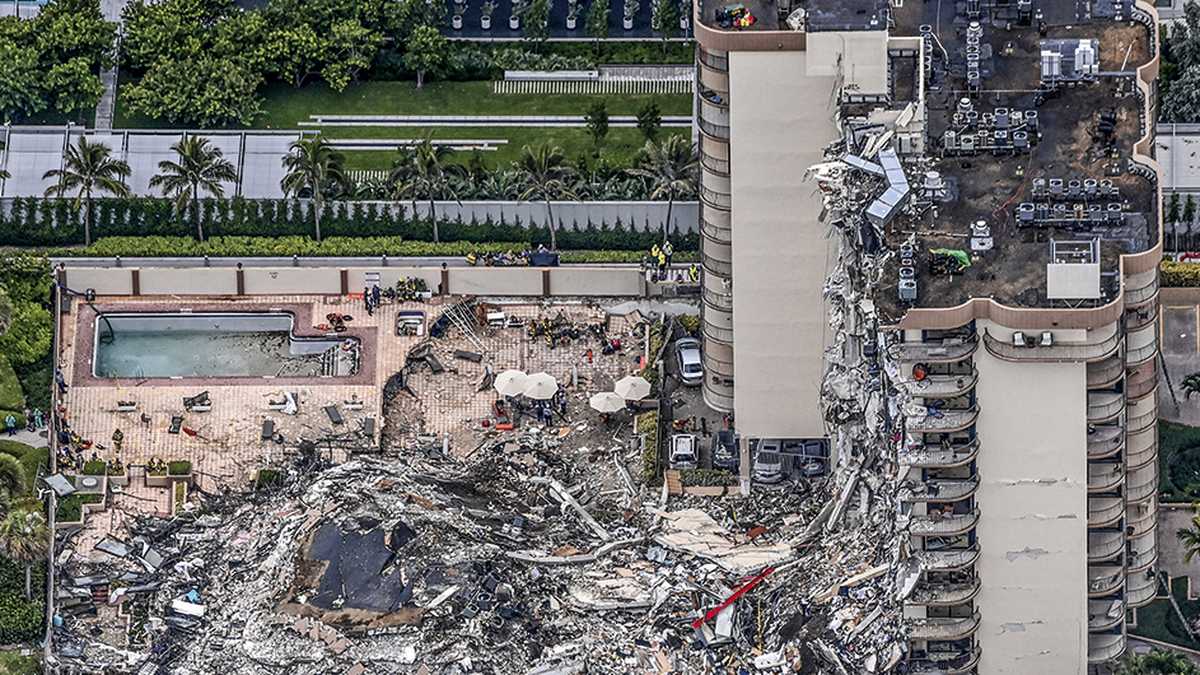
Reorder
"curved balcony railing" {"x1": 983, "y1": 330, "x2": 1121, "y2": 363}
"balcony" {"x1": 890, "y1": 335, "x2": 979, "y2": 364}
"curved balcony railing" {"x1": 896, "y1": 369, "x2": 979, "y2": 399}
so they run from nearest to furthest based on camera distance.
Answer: "curved balcony railing" {"x1": 983, "y1": 330, "x2": 1121, "y2": 363} → "balcony" {"x1": 890, "y1": 335, "x2": 979, "y2": 364} → "curved balcony railing" {"x1": 896, "y1": 369, "x2": 979, "y2": 399}

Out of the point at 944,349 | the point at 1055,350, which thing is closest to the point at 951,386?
the point at 944,349

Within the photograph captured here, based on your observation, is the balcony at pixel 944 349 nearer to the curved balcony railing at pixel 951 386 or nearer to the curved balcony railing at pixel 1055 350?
the curved balcony railing at pixel 951 386

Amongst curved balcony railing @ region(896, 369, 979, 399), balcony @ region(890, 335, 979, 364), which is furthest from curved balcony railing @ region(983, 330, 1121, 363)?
curved balcony railing @ region(896, 369, 979, 399)

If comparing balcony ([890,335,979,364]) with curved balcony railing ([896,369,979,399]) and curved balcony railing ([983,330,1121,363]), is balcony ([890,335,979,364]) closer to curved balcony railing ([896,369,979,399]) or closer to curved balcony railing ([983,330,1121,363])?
curved balcony railing ([896,369,979,399])

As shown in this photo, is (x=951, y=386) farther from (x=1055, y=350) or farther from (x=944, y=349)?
(x=1055, y=350)
